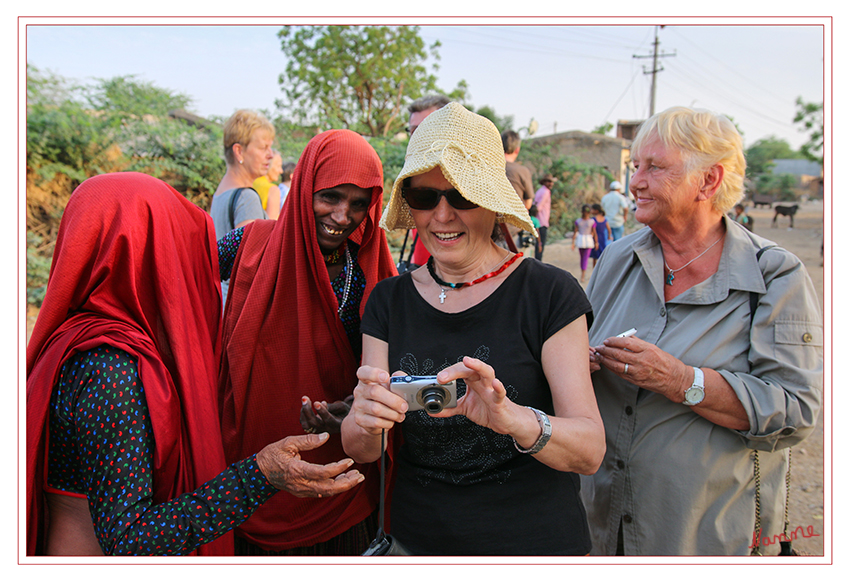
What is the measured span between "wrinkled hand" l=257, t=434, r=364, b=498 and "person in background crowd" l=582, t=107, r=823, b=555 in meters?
0.99

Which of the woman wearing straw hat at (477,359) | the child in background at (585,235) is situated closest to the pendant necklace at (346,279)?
the woman wearing straw hat at (477,359)

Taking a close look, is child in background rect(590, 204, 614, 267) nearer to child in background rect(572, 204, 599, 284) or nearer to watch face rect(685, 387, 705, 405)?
child in background rect(572, 204, 599, 284)

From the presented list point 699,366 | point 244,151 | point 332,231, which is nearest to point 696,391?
point 699,366

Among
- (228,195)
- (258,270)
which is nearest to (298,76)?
(228,195)

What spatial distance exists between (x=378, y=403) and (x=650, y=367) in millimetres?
937

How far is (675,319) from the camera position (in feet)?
6.59

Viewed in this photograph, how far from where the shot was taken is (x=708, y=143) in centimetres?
199

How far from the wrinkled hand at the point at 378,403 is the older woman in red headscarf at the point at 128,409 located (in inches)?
5.6

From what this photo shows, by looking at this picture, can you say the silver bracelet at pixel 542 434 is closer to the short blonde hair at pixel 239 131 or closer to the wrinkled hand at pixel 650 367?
the wrinkled hand at pixel 650 367

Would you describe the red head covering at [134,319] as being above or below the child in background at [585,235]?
below

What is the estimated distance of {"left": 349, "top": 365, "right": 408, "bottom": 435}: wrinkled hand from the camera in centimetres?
144

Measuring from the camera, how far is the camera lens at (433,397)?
1.39 m

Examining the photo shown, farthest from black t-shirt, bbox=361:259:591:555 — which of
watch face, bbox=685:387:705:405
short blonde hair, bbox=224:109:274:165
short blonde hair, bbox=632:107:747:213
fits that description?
short blonde hair, bbox=224:109:274:165
